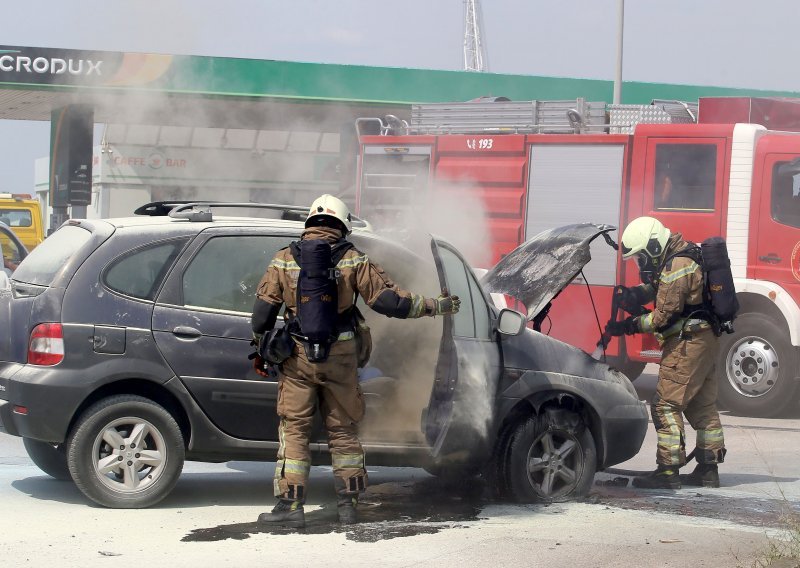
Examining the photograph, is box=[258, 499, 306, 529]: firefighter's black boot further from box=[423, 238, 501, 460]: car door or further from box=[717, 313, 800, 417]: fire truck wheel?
box=[717, 313, 800, 417]: fire truck wheel

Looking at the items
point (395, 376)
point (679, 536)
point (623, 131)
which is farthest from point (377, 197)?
point (679, 536)

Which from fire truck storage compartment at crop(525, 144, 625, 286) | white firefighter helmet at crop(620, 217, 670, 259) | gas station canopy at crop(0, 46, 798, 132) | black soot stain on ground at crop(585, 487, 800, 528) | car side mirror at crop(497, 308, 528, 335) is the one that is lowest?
black soot stain on ground at crop(585, 487, 800, 528)

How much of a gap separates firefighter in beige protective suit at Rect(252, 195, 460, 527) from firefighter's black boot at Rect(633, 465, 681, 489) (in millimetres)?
2248

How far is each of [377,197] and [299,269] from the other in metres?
8.17

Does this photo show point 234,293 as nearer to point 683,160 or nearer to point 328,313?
point 328,313

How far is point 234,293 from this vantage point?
6.40m

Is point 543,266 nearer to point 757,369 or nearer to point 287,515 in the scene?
point 287,515

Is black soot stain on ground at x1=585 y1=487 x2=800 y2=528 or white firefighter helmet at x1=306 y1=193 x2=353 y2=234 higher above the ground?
white firefighter helmet at x1=306 y1=193 x2=353 y2=234

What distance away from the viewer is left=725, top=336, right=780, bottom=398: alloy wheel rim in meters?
11.2

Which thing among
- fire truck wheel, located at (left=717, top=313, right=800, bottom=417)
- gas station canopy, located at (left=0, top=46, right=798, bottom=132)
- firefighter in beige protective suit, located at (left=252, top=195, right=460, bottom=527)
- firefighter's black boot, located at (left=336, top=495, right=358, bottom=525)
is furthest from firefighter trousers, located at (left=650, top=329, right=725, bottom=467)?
gas station canopy, located at (left=0, top=46, right=798, bottom=132)

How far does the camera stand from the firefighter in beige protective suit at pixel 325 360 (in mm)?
5891

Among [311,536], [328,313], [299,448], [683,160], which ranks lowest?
[311,536]

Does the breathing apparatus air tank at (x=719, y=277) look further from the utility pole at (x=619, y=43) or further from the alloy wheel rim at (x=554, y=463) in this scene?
the utility pole at (x=619, y=43)

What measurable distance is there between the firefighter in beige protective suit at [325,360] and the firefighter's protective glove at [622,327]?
2061mm
